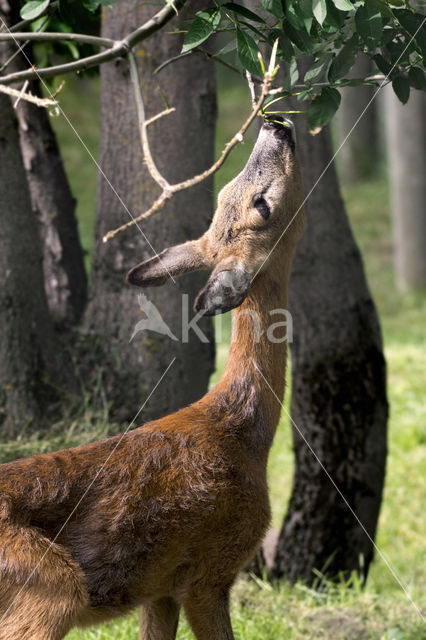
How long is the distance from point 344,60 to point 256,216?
0.71 m

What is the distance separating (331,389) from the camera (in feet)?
17.4

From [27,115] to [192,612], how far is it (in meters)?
2.97

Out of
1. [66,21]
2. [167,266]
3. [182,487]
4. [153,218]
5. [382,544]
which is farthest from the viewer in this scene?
[382,544]

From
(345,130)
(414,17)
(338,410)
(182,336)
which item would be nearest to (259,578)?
(338,410)

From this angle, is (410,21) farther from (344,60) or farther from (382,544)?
(382,544)

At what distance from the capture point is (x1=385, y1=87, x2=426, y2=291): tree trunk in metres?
12.5

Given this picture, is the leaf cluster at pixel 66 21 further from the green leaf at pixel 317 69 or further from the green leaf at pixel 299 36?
the green leaf at pixel 317 69

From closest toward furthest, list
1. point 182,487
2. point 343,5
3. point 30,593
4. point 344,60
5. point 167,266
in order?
1. point 30,593
2. point 343,5
3. point 182,487
4. point 344,60
5. point 167,266

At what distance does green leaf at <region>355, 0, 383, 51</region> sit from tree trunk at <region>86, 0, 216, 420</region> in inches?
61.2

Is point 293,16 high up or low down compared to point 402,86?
up

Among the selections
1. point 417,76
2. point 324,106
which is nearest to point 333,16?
point 324,106

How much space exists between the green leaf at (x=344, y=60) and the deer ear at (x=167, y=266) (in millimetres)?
911

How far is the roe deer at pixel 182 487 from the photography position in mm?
2857

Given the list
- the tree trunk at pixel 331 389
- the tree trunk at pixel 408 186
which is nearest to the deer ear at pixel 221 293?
the tree trunk at pixel 331 389
